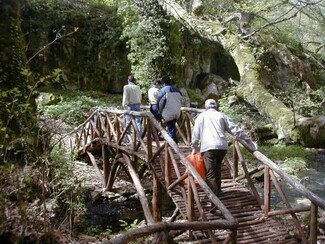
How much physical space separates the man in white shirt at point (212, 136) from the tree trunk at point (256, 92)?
2.95 ft

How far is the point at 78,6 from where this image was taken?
20.5 metres

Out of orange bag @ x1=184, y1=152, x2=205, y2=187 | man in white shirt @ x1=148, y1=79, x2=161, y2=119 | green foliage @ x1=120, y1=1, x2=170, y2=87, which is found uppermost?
green foliage @ x1=120, y1=1, x2=170, y2=87

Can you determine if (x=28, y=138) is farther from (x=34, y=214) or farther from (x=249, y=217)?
(x=249, y=217)

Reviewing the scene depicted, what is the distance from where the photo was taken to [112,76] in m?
20.1

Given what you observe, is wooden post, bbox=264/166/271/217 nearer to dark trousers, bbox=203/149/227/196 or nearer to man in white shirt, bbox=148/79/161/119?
dark trousers, bbox=203/149/227/196

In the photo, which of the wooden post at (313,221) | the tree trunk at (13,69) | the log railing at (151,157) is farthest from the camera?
the tree trunk at (13,69)

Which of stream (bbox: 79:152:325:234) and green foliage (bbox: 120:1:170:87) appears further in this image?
green foliage (bbox: 120:1:170:87)

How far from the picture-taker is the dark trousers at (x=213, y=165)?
18.8 feet

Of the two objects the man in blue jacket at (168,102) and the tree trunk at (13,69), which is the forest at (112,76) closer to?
the tree trunk at (13,69)

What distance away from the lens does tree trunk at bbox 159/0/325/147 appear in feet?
18.7

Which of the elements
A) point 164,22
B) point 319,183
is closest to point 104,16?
point 164,22

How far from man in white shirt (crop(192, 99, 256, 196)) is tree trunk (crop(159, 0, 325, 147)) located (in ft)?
2.95

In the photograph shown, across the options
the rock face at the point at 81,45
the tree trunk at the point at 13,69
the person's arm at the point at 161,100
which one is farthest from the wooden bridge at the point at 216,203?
the rock face at the point at 81,45

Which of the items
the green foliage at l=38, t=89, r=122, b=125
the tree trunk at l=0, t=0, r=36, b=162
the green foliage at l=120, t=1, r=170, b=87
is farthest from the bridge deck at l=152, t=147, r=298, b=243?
the green foliage at l=120, t=1, r=170, b=87
